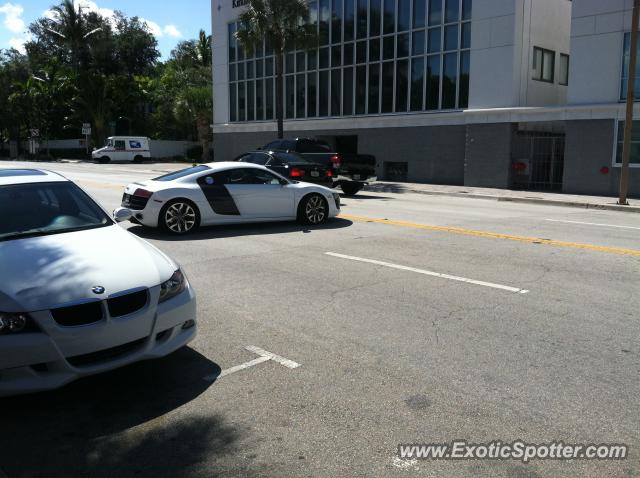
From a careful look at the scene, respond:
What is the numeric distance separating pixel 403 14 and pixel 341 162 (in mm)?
12249

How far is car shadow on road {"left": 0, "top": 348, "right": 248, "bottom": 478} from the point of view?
3375 millimetres

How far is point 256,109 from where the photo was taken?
121 ft

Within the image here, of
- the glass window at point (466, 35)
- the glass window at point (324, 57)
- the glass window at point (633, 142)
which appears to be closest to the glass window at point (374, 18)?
the glass window at point (324, 57)

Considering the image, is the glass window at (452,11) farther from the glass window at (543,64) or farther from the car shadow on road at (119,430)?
the car shadow on road at (119,430)

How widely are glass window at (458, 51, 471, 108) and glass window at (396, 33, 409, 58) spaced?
3.07 metres

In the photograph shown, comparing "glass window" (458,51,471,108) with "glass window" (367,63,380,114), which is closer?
"glass window" (458,51,471,108)

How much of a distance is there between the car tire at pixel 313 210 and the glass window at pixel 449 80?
1671 centimetres

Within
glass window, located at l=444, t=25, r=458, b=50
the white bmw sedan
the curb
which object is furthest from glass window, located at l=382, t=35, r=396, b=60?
the white bmw sedan

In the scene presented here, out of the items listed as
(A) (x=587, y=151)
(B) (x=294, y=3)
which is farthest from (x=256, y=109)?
(A) (x=587, y=151)

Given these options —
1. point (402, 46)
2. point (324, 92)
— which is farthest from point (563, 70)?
point (324, 92)

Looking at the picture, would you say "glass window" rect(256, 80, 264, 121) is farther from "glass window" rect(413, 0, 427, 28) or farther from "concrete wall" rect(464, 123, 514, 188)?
"concrete wall" rect(464, 123, 514, 188)

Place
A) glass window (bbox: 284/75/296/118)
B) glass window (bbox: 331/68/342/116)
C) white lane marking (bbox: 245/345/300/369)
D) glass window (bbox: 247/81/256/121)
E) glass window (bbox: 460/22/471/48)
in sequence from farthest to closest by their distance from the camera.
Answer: glass window (bbox: 247/81/256/121)
glass window (bbox: 284/75/296/118)
glass window (bbox: 331/68/342/116)
glass window (bbox: 460/22/471/48)
white lane marking (bbox: 245/345/300/369)

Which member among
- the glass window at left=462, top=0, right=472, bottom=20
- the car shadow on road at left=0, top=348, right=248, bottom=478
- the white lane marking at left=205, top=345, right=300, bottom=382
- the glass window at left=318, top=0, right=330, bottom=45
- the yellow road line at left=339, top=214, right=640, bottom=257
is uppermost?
the glass window at left=318, top=0, right=330, bottom=45

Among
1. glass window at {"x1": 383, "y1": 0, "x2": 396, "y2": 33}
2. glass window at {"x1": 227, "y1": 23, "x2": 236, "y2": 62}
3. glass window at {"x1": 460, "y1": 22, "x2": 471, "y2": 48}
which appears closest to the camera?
glass window at {"x1": 460, "y1": 22, "x2": 471, "y2": 48}
